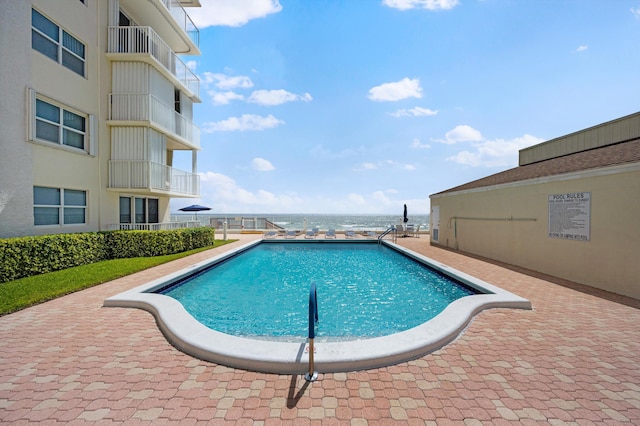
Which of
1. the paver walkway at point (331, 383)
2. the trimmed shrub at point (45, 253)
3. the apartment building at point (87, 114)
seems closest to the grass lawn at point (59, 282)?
the trimmed shrub at point (45, 253)

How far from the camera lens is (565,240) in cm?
824

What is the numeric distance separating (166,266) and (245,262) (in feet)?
11.2

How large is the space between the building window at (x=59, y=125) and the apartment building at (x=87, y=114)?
4 centimetres

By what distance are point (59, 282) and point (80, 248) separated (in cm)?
275

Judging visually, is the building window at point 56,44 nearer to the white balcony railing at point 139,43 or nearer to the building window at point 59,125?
the white balcony railing at point 139,43

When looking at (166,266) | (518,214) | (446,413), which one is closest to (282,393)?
(446,413)

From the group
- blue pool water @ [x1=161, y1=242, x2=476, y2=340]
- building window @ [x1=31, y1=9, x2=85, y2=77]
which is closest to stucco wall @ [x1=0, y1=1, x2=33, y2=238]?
building window @ [x1=31, y1=9, x2=85, y2=77]

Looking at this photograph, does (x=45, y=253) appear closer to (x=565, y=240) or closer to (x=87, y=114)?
(x=87, y=114)

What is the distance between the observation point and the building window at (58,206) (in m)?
9.05

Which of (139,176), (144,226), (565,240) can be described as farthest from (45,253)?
(565,240)

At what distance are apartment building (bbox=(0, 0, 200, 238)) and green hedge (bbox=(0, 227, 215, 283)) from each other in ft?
3.01

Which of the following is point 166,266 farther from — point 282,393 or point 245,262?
point 282,393

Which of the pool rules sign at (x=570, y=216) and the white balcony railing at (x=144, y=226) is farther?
the white balcony railing at (x=144, y=226)

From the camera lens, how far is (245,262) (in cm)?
1250
